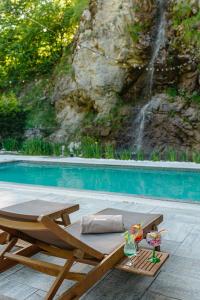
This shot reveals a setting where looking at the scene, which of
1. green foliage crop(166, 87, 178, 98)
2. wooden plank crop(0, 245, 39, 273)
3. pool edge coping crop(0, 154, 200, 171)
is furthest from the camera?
green foliage crop(166, 87, 178, 98)

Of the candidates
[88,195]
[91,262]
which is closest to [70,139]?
[88,195]

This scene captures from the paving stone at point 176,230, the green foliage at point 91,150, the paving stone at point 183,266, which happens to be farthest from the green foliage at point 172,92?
the paving stone at point 183,266

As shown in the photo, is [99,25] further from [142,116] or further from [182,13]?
[142,116]

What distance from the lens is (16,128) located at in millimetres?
13578

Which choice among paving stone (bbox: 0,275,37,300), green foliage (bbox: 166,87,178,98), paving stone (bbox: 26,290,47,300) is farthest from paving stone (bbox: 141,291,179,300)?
green foliage (bbox: 166,87,178,98)

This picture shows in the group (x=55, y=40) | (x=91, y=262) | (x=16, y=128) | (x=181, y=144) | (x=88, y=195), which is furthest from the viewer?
(x=55, y=40)

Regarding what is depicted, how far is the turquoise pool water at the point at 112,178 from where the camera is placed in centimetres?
746

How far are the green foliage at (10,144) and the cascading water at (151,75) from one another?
4.72 meters

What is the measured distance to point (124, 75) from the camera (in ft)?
40.0

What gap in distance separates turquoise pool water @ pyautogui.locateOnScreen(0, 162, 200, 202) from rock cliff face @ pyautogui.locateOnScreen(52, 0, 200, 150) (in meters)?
2.80

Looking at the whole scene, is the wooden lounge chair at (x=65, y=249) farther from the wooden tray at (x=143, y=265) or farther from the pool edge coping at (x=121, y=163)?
the pool edge coping at (x=121, y=163)

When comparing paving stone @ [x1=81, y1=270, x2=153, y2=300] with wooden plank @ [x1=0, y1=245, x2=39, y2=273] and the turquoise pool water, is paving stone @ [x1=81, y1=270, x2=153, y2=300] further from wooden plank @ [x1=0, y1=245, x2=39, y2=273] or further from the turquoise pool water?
the turquoise pool water

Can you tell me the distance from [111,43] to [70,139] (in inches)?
149

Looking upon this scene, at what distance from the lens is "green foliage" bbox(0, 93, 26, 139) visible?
13.3 meters
